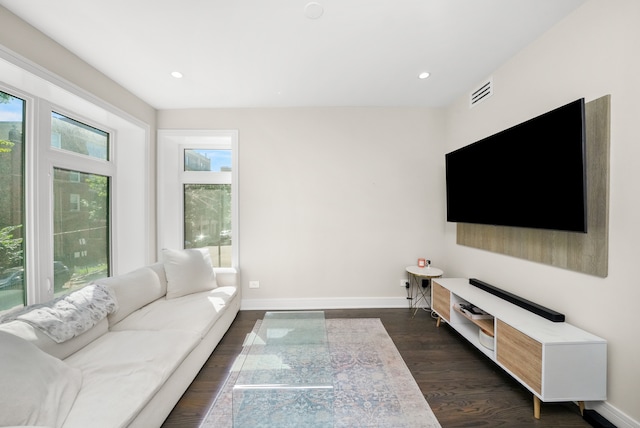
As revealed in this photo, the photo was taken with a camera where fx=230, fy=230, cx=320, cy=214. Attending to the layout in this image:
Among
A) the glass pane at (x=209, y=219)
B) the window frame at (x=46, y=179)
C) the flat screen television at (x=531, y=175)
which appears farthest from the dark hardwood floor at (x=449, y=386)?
the window frame at (x=46, y=179)

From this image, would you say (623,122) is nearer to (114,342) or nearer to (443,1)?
(443,1)

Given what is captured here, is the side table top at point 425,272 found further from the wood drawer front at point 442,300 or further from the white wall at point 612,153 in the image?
the white wall at point 612,153

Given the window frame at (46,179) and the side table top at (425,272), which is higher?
the window frame at (46,179)

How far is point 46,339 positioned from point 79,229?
1340 mm

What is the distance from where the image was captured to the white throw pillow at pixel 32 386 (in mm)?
944

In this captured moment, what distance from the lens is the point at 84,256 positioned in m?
2.37

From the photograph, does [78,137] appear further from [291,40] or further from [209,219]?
[291,40]

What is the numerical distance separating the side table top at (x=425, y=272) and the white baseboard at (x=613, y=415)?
53.2 inches

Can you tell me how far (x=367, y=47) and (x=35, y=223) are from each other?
9.89 ft

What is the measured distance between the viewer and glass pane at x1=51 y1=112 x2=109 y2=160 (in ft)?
6.88

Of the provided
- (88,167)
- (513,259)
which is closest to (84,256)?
(88,167)

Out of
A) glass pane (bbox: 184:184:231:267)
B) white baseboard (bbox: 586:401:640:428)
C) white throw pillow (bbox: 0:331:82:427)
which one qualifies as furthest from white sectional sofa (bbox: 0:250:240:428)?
white baseboard (bbox: 586:401:640:428)

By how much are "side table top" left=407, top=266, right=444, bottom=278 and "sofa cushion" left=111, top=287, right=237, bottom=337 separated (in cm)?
214

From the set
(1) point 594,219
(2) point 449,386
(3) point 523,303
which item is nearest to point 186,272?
(2) point 449,386
